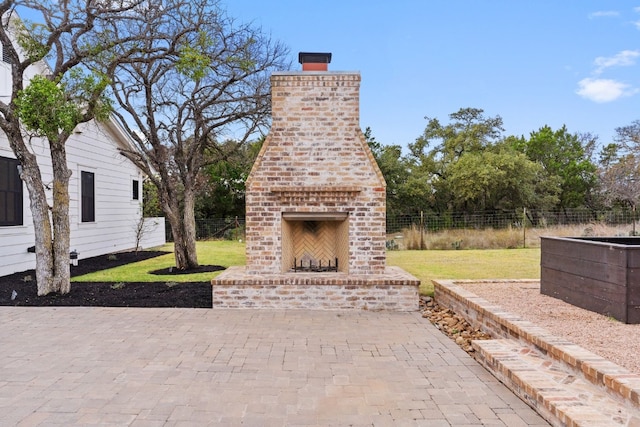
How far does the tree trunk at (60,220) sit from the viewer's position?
667 cm

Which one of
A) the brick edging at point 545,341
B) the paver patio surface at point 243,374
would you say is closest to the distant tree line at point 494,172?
the paver patio surface at point 243,374

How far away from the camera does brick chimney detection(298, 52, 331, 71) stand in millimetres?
6547

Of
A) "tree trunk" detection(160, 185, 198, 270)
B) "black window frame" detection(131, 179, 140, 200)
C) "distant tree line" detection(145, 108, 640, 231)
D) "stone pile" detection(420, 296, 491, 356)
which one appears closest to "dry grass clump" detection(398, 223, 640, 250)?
"distant tree line" detection(145, 108, 640, 231)

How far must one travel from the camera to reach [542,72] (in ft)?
43.7

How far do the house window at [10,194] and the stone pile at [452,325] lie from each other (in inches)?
340

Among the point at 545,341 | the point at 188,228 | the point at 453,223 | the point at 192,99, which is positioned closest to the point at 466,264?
the point at 188,228

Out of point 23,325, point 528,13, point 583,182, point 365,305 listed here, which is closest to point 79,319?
point 23,325

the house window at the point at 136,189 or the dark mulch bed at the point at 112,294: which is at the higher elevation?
the house window at the point at 136,189

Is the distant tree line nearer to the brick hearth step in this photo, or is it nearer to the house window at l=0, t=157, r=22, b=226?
the house window at l=0, t=157, r=22, b=226

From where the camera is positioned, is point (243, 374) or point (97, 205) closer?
point (243, 374)

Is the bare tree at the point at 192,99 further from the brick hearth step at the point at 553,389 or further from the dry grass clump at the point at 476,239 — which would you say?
the dry grass clump at the point at 476,239

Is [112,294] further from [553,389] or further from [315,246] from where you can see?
[553,389]

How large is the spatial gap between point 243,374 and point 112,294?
4345mm

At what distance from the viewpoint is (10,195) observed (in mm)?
9086
